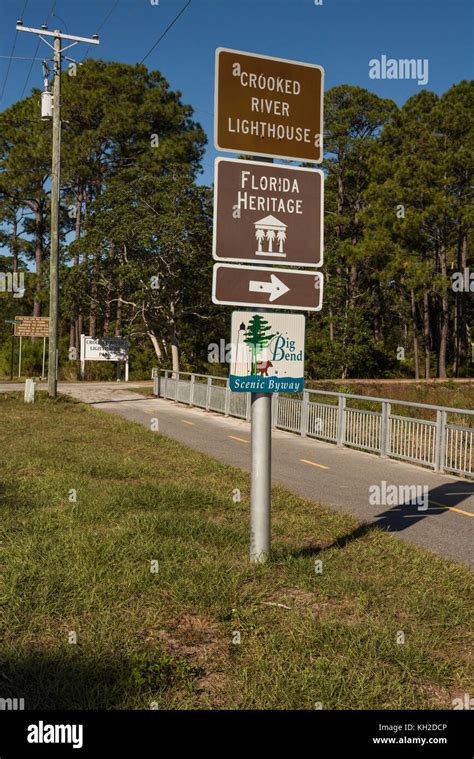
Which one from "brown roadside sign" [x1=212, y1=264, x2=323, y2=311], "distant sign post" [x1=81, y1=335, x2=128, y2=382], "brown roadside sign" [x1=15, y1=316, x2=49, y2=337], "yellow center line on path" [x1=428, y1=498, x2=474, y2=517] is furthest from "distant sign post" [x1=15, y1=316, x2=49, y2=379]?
"brown roadside sign" [x1=212, y1=264, x2=323, y2=311]

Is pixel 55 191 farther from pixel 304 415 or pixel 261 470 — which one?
pixel 261 470

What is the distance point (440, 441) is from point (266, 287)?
6.91 metres

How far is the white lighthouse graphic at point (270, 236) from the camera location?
5766 millimetres

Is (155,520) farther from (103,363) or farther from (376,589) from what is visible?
(103,363)

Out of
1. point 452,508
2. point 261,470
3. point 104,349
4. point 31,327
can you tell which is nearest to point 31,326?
point 31,327

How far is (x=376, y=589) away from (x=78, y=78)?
46889 millimetres

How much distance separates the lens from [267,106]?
5883 mm

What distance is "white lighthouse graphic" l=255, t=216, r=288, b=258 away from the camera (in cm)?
577

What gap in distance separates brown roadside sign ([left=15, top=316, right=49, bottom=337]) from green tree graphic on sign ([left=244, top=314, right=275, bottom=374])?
31053 mm

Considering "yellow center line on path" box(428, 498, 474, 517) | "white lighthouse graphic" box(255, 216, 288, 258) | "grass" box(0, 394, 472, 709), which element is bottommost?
"yellow center line on path" box(428, 498, 474, 517)

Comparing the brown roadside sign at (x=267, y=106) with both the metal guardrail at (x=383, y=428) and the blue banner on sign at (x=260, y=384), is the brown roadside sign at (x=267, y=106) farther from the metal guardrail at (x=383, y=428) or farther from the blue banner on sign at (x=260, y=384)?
the metal guardrail at (x=383, y=428)

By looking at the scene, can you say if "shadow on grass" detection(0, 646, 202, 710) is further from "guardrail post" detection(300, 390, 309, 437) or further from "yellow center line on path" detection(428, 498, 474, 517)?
"guardrail post" detection(300, 390, 309, 437)

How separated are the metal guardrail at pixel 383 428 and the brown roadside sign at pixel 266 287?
582 cm

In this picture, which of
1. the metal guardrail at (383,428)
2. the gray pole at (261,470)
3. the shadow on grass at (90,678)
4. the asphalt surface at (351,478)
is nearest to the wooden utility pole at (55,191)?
the asphalt surface at (351,478)
